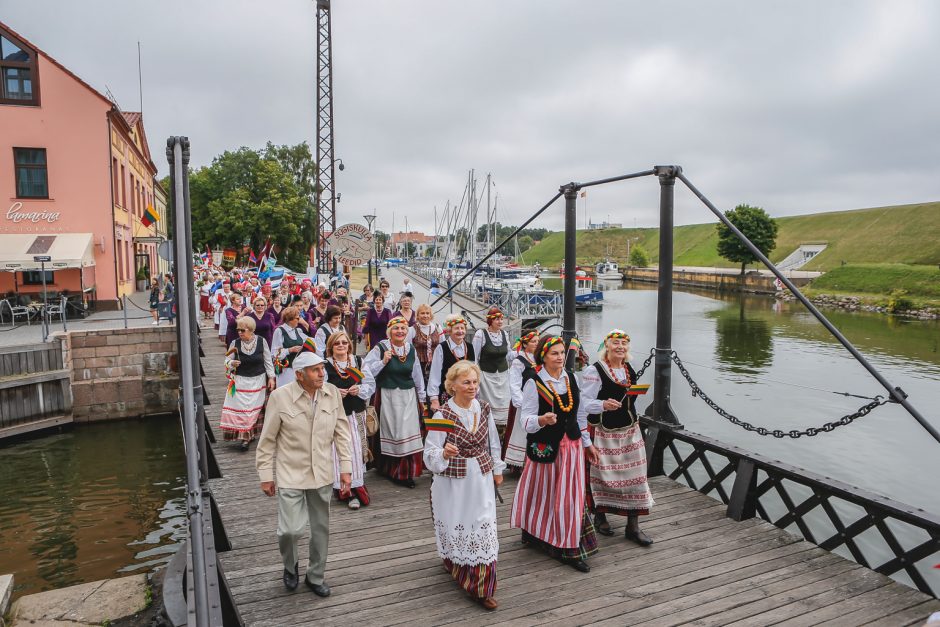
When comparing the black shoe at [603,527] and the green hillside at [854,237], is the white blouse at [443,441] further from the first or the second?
the green hillside at [854,237]

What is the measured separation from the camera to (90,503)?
37.4 ft

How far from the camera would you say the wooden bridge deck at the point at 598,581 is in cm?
427

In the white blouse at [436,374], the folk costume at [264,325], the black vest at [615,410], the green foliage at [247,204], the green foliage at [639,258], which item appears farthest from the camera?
the green foliage at [639,258]

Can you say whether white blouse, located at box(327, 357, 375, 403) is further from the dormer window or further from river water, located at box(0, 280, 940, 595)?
the dormer window

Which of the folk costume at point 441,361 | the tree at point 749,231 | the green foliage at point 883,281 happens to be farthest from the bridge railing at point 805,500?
the tree at point 749,231

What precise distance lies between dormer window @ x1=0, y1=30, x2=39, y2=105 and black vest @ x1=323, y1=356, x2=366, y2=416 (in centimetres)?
2168

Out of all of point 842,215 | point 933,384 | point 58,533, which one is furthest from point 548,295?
point 842,215

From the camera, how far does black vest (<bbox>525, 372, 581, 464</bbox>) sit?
4820 mm

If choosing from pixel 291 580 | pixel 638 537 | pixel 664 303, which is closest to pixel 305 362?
pixel 291 580

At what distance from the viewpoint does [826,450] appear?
15352mm

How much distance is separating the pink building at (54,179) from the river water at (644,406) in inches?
313

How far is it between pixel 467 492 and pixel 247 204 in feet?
160

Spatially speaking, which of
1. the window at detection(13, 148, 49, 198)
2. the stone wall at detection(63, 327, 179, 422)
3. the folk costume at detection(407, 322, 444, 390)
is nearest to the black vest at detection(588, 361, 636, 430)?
the folk costume at detection(407, 322, 444, 390)

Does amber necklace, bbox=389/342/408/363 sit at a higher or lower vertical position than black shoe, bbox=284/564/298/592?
higher
